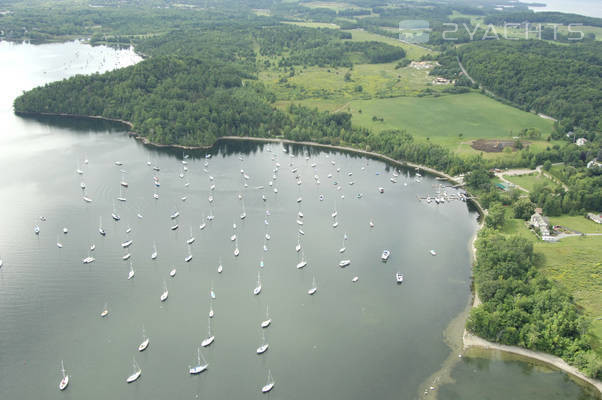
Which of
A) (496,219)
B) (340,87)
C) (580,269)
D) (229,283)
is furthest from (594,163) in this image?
(340,87)

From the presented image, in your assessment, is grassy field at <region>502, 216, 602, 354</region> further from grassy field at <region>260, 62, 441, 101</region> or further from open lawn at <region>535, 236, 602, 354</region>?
grassy field at <region>260, 62, 441, 101</region>

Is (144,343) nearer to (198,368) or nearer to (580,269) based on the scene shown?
(198,368)

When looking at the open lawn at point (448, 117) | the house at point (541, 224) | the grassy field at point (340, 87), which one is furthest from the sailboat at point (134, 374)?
the grassy field at point (340, 87)

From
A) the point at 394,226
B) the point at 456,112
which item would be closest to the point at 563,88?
the point at 456,112

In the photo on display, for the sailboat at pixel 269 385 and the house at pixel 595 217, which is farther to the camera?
the house at pixel 595 217

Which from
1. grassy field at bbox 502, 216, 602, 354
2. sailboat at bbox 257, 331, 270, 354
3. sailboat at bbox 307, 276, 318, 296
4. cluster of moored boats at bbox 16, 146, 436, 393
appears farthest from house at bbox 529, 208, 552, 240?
sailboat at bbox 257, 331, 270, 354

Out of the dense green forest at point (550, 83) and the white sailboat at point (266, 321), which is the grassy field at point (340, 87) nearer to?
the dense green forest at point (550, 83)
